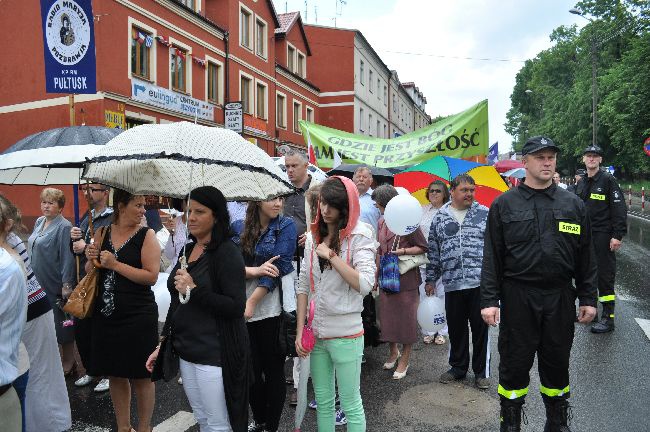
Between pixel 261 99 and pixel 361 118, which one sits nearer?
pixel 261 99

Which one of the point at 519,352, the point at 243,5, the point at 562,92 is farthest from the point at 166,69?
the point at 562,92

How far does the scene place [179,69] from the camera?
17.8 m

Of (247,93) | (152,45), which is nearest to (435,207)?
(152,45)

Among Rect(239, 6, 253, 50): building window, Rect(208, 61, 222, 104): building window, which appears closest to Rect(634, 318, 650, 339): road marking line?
Rect(208, 61, 222, 104): building window

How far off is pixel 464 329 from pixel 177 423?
8.91ft

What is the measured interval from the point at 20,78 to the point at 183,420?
15.6 m

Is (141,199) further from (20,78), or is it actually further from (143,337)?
(20,78)

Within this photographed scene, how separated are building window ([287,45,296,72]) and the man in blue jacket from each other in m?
24.9

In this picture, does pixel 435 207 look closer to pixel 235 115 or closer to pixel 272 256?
pixel 272 256

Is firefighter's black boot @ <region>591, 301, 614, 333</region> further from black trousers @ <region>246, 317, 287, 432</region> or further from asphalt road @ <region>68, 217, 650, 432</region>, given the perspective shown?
black trousers @ <region>246, 317, 287, 432</region>

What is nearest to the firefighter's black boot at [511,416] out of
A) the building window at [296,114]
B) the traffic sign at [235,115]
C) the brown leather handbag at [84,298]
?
the brown leather handbag at [84,298]

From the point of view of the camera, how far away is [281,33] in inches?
1066

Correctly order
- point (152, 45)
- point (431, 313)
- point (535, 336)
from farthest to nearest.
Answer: point (152, 45) → point (431, 313) → point (535, 336)

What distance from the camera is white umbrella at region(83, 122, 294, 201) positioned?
108 inches
